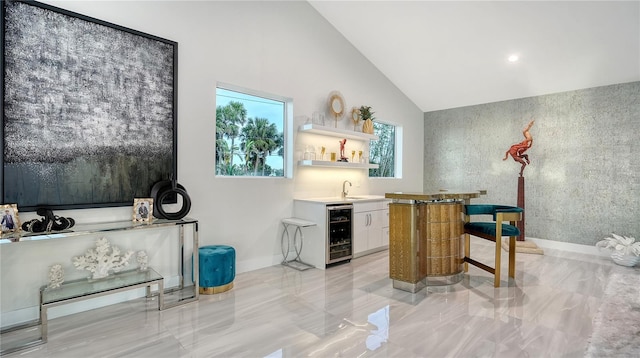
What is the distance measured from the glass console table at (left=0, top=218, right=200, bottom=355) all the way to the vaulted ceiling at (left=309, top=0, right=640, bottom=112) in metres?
4.04

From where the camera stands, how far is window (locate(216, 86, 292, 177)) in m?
3.86

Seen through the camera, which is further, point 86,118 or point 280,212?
point 280,212

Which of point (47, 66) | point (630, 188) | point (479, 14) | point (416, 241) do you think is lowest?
point (416, 241)

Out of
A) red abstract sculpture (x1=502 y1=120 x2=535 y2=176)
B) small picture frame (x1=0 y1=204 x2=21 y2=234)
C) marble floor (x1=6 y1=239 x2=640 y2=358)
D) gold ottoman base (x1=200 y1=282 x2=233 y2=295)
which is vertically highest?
red abstract sculpture (x1=502 y1=120 x2=535 y2=176)

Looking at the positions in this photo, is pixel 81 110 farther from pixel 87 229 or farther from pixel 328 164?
pixel 328 164

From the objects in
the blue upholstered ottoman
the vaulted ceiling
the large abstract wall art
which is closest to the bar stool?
the blue upholstered ottoman

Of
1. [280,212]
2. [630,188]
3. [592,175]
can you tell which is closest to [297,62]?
[280,212]

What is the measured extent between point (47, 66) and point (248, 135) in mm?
2080

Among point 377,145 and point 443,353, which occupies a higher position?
point 377,145

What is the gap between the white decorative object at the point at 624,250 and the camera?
4133mm

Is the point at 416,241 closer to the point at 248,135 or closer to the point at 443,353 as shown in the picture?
the point at 443,353

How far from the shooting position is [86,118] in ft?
9.03

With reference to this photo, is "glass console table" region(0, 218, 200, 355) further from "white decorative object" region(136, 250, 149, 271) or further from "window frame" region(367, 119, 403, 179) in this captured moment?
"window frame" region(367, 119, 403, 179)

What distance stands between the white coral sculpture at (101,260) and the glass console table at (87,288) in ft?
0.28
